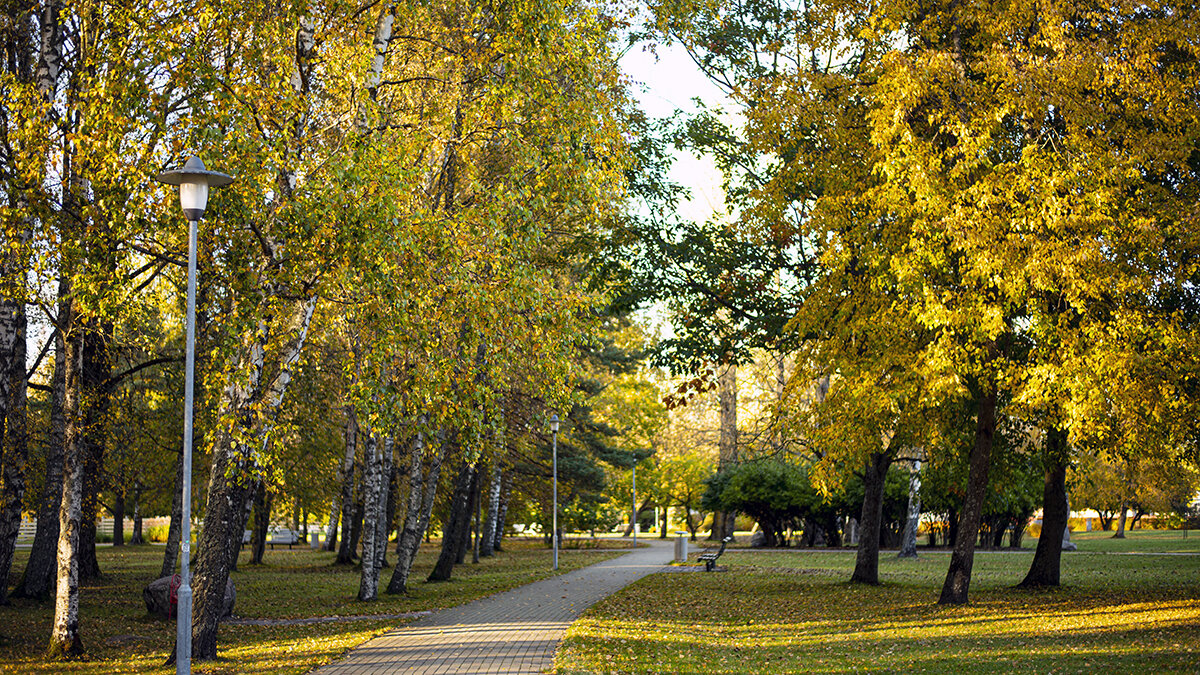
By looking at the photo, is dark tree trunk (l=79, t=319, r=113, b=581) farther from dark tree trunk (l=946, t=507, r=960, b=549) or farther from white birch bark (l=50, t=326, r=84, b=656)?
dark tree trunk (l=946, t=507, r=960, b=549)

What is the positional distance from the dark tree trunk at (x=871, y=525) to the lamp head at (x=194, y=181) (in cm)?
1583

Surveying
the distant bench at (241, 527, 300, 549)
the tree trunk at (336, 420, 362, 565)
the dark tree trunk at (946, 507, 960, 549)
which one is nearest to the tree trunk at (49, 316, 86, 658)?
the tree trunk at (336, 420, 362, 565)

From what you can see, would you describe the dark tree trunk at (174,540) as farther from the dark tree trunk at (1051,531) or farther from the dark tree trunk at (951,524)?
the dark tree trunk at (951,524)

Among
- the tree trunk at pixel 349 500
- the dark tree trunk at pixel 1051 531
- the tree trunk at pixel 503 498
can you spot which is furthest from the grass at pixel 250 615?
the dark tree trunk at pixel 1051 531

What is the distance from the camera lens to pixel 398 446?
30422mm

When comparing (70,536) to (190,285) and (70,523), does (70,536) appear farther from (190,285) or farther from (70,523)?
(190,285)

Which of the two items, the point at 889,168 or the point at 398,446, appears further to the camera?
the point at 398,446

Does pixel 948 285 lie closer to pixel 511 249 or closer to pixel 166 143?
pixel 511 249

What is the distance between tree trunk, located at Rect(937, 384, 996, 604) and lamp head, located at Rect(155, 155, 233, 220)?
12602 millimetres

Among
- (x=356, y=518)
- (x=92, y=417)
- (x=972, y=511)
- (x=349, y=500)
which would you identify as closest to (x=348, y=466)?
(x=349, y=500)

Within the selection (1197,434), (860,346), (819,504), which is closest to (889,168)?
(860,346)

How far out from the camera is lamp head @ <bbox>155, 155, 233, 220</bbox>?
889 centimetres

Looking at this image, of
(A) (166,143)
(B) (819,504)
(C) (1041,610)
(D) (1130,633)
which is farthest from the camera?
(B) (819,504)

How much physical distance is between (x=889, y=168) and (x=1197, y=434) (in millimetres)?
5818
